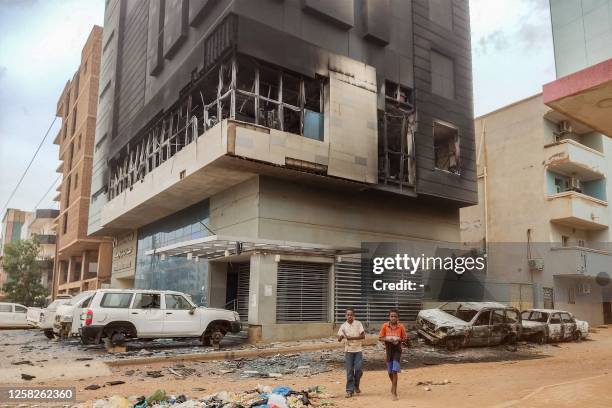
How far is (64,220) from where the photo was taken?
48.1 m

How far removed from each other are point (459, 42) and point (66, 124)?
43037 mm

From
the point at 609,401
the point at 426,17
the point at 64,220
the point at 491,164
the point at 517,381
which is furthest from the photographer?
the point at 64,220

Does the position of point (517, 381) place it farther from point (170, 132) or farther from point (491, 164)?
point (491, 164)

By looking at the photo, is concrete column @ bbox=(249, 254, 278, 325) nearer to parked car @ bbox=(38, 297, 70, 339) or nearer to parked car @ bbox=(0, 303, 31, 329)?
parked car @ bbox=(38, 297, 70, 339)

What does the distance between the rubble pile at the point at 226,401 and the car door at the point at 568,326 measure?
1610 centimetres

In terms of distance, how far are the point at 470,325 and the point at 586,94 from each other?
11.5 metres

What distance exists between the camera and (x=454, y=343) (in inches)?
693

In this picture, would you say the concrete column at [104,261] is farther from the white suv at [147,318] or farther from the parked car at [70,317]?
the white suv at [147,318]

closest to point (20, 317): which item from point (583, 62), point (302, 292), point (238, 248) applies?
point (238, 248)

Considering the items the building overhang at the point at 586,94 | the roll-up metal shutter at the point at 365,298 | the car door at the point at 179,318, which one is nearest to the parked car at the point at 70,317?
the car door at the point at 179,318

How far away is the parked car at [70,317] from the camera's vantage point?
635 inches

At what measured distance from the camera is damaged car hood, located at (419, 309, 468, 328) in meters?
17.8

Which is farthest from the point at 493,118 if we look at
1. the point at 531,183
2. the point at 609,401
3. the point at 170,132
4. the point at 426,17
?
the point at 609,401

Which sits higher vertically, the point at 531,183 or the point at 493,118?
the point at 493,118
